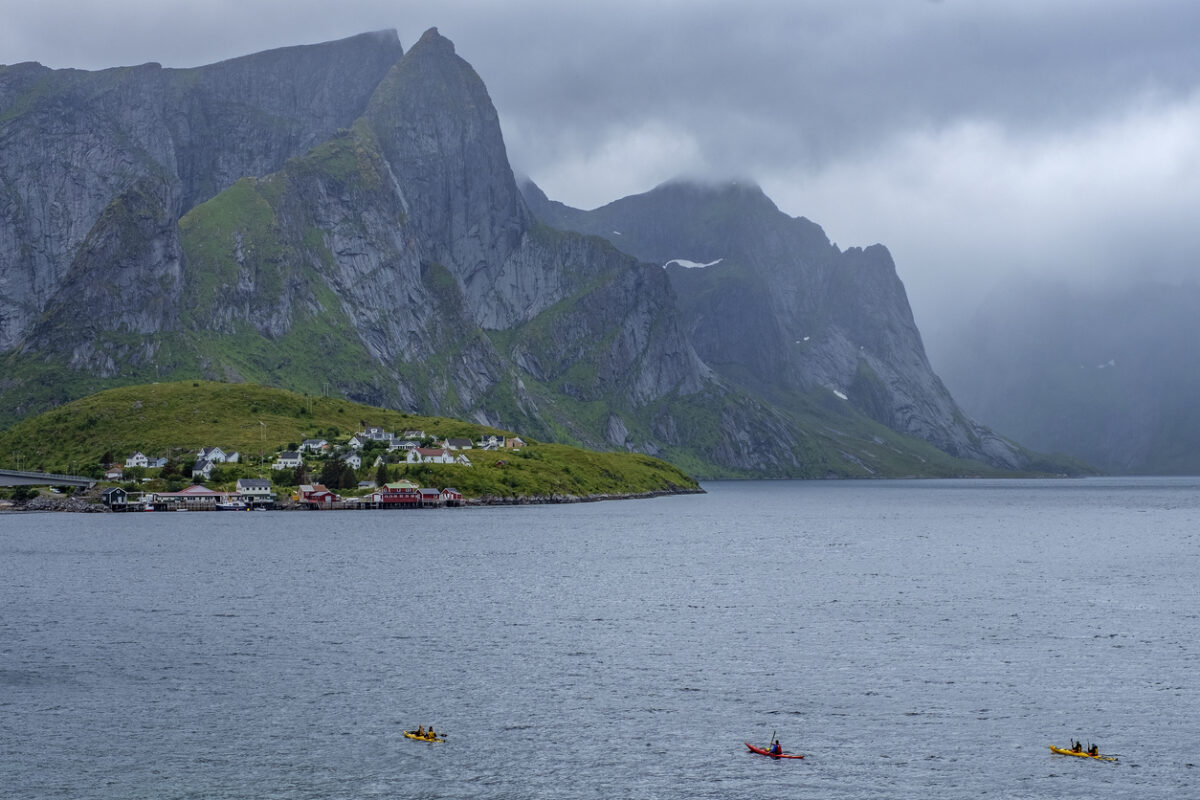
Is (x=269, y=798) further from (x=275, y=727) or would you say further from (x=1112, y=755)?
(x=1112, y=755)

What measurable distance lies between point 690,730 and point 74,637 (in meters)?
47.9

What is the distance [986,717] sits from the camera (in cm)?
6181

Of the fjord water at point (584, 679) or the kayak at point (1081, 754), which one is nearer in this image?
the fjord water at point (584, 679)

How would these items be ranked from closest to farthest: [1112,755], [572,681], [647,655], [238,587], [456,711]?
1. [1112,755]
2. [456,711]
3. [572,681]
4. [647,655]
5. [238,587]

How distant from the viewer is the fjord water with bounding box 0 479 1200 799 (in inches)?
2042

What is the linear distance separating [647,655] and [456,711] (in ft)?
64.1

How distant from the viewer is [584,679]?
70812 millimetres

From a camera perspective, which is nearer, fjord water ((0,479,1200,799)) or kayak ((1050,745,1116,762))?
fjord water ((0,479,1200,799))

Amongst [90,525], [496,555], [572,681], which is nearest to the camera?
[572,681]

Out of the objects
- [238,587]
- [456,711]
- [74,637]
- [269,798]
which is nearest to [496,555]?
[238,587]

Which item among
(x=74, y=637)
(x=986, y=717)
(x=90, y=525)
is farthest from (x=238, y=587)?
(x=90, y=525)

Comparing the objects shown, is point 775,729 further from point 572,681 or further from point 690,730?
point 572,681

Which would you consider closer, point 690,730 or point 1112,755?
point 1112,755

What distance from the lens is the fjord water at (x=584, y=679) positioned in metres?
51.9
